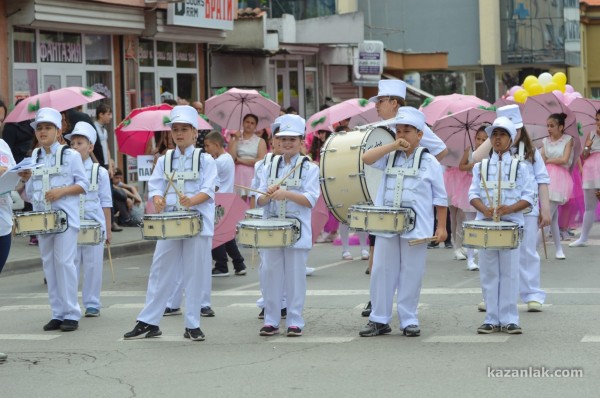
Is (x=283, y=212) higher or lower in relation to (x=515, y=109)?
lower

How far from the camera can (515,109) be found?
10.8 meters

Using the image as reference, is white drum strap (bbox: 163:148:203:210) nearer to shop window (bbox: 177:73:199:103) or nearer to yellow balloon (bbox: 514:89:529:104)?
yellow balloon (bbox: 514:89:529:104)

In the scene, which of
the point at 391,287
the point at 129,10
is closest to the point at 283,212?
the point at 391,287

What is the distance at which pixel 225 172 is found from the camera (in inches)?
567

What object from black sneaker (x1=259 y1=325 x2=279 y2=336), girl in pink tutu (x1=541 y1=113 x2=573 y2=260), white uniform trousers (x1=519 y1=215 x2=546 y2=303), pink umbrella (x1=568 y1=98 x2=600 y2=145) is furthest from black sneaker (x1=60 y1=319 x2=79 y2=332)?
pink umbrella (x1=568 y1=98 x2=600 y2=145)

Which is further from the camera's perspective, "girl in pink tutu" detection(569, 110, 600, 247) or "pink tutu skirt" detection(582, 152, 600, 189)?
"pink tutu skirt" detection(582, 152, 600, 189)

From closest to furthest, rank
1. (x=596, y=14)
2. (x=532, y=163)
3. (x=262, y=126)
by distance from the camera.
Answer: (x=532, y=163) < (x=262, y=126) < (x=596, y=14)

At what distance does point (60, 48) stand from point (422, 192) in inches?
546

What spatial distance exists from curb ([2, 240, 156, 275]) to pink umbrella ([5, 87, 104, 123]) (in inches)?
72.4

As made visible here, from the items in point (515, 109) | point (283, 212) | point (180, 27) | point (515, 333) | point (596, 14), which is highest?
point (596, 14)

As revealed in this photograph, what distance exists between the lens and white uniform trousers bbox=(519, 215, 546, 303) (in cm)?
1153

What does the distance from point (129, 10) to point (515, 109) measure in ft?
47.0

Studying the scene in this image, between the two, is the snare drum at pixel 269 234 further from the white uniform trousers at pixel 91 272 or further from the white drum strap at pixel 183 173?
the white uniform trousers at pixel 91 272

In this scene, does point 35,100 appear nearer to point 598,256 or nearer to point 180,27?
point 598,256
